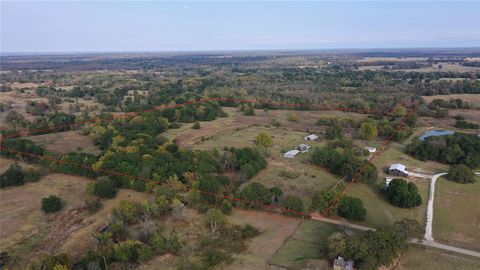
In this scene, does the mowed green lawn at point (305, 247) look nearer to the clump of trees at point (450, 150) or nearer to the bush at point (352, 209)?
the bush at point (352, 209)

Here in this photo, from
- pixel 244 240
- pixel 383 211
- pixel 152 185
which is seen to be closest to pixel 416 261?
pixel 383 211

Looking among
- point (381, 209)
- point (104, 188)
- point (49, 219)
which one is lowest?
point (381, 209)

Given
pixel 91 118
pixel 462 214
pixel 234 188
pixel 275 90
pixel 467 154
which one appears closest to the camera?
pixel 462 214

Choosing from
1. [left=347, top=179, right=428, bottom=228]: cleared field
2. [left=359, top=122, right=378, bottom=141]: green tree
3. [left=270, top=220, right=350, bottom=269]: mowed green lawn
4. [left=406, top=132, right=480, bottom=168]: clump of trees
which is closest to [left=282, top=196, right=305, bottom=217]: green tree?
[left=270, top=220, right=350, bottom=269]: mowed green lawn

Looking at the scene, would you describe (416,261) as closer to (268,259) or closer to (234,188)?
(268,259)

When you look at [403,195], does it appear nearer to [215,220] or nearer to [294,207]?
[294,207]

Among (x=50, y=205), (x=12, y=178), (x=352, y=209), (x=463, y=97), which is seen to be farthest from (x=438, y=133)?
(x=12, y=178)

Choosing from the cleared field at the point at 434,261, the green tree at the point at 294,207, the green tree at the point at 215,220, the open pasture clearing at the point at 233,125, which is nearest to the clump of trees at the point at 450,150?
the open pasture clearing at the point at 233,125
